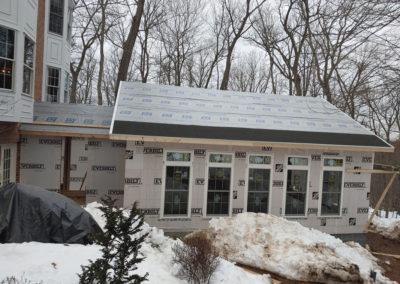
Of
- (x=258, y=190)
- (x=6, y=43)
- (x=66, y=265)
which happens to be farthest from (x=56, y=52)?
(x=66, y=265)

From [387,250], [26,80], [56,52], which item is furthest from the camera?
[56,52]

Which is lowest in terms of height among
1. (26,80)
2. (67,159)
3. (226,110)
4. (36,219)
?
(36,219)

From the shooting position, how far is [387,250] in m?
12.2

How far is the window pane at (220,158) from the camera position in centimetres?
1163

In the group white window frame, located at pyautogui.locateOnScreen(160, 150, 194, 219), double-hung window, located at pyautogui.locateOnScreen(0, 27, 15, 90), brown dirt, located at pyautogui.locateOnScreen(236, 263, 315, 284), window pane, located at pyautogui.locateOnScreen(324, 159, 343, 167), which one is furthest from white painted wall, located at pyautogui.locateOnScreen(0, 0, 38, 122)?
window pane, located at pyautogui.locateOnScreen(324, 159, 343, 167)

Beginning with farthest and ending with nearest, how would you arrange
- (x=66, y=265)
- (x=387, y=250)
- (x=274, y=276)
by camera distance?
(x=387, y=250), (x=274, y=276), (x=66, y=265)

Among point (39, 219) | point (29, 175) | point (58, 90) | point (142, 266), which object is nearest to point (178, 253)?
point (142, 266)

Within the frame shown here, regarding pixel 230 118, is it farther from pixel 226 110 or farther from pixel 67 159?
pixel 67 159

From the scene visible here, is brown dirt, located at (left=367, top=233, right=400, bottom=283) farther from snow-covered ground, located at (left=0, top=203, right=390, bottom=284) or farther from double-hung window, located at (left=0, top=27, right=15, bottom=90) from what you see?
double-hung window, located at (left=0, top=27, right=15, bottom=90)

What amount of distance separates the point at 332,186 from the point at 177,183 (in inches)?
202

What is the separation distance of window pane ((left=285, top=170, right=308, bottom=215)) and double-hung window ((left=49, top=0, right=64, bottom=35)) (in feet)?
37.7

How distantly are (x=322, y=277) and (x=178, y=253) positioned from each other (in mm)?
3656

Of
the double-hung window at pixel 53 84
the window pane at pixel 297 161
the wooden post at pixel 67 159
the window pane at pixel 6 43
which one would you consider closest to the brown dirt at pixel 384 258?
the window pane at pixel 297 161

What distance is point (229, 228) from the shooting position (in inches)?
400
